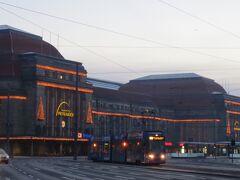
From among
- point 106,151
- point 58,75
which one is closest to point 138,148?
point 106,151

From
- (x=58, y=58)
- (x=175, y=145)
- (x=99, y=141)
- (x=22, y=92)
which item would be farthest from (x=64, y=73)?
(x=175, y=145)

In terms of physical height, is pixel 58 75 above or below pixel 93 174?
above

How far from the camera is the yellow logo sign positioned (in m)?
132

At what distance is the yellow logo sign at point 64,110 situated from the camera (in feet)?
433

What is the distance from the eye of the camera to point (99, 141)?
76562mm

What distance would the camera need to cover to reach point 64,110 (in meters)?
134

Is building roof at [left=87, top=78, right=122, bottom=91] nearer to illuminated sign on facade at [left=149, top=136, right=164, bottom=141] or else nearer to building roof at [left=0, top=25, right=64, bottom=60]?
building roof at [left=0, top=25, right=64, bottom=60]

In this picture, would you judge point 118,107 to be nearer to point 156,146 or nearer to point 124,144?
point 124,144

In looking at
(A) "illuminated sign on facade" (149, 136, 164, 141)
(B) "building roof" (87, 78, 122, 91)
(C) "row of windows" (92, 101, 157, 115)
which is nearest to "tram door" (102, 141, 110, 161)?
(A) "illuminated sign on facade" (149, 136, 164, 141)

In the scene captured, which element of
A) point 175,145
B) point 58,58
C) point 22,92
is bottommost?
point 175,145

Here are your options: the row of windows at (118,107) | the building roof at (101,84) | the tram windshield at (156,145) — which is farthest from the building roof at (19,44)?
the tram windshield at (156,145)

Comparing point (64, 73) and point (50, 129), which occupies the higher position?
point (64, 73)

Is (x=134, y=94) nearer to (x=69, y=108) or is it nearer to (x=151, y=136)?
(x=69, y=108)

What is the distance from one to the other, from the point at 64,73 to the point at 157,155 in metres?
73.3
